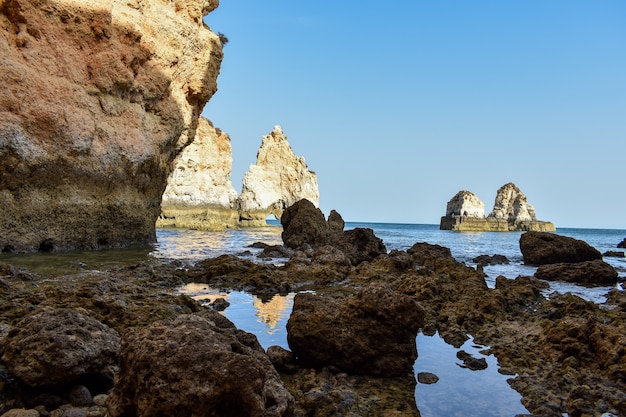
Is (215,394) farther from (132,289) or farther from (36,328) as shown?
(132,289)

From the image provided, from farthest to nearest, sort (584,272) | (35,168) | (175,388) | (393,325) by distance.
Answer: (35,168) → (584,272) → (393,325) → (175,388)

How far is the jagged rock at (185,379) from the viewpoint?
2.66 m

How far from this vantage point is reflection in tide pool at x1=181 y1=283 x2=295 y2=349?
5.69m

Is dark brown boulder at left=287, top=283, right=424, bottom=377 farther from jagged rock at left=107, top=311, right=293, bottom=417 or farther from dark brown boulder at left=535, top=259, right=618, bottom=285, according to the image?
dark brown boulder at left=535, top=259, right=618, bottom=285

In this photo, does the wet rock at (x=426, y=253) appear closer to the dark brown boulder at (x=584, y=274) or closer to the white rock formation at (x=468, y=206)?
the dark brown boulder at (x=584, y=274)

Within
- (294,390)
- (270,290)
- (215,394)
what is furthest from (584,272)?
(215,394)

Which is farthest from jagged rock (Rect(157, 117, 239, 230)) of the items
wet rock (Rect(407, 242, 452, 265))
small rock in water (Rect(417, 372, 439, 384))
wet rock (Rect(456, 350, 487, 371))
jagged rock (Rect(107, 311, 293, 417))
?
jagged rock (Rect(107, 311, 293, 417))

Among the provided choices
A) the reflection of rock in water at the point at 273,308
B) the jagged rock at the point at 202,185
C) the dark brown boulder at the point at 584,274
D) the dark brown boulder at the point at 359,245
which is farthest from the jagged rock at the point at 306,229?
the jagged rock at the point at 202,185

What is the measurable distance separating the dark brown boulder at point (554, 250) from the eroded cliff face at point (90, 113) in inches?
636

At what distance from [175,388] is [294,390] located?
155 cm

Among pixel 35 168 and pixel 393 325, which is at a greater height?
pixel 35 168

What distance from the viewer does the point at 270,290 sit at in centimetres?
924

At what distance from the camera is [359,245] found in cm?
1688

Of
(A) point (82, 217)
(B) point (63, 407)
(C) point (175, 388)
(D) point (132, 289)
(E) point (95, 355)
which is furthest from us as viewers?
(A) point (82, 217)
